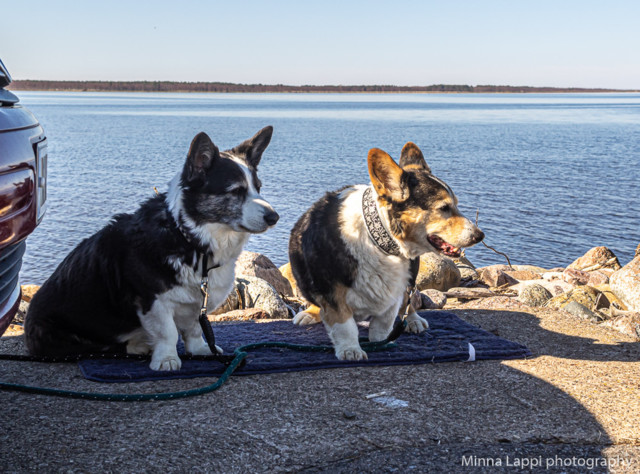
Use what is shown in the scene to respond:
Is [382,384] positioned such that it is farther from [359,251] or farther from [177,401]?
[177,401]

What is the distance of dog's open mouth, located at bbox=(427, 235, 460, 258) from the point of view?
4406 mm

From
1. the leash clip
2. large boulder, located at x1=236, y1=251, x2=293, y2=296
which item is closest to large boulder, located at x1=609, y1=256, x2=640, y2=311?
the leash clip

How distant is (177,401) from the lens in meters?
3.68

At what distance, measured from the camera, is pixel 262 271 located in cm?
803

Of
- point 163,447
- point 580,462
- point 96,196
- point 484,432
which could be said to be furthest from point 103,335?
point 96,196

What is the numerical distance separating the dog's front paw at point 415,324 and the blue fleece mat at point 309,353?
2.1 inches

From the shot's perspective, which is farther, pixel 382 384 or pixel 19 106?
pixel 382 384

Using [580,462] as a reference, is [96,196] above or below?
below

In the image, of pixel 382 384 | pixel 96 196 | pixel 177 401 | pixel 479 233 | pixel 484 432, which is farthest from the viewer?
pixel 96 196

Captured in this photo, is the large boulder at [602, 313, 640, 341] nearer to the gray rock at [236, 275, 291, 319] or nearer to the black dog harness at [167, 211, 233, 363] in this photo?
the gray rock at [236, 275, 291, 319]

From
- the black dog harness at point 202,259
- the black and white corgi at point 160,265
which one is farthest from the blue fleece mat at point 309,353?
the black dog harness at point 202,259

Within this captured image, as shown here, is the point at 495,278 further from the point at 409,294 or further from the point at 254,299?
the point at 409,294

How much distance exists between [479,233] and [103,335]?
255 cm

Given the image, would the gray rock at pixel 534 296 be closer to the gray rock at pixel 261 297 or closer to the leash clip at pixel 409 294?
the leash clip at pixel 409 294
